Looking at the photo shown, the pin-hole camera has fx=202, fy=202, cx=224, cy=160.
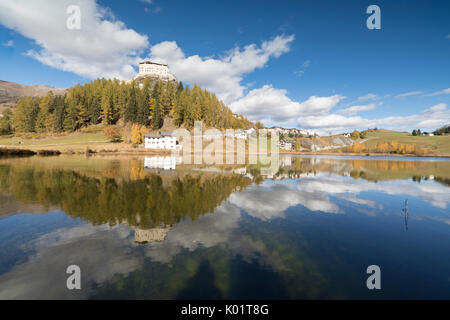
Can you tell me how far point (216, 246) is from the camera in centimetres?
916

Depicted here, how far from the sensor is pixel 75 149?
75.1 metres

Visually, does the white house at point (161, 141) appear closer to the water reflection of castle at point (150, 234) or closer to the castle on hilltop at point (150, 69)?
the water reflection of castle at point (150, 234)

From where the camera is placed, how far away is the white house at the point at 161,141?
9769 centimetres

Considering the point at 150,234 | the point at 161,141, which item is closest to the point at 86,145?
the point at 161,141

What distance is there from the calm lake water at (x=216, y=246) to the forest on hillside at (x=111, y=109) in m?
101

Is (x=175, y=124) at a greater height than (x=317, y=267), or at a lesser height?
greater

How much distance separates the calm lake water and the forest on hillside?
333ft

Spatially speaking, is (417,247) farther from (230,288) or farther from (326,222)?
(230,288)

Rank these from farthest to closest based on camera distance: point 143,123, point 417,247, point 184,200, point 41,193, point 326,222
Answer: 1. point 143,123
2. point 41,193
3. point 184,200
4. point 326,222
5. point 417,247

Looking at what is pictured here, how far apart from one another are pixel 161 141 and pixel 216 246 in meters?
96.6

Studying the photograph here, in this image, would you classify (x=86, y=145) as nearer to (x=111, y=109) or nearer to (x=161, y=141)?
(x=161, y=141)
